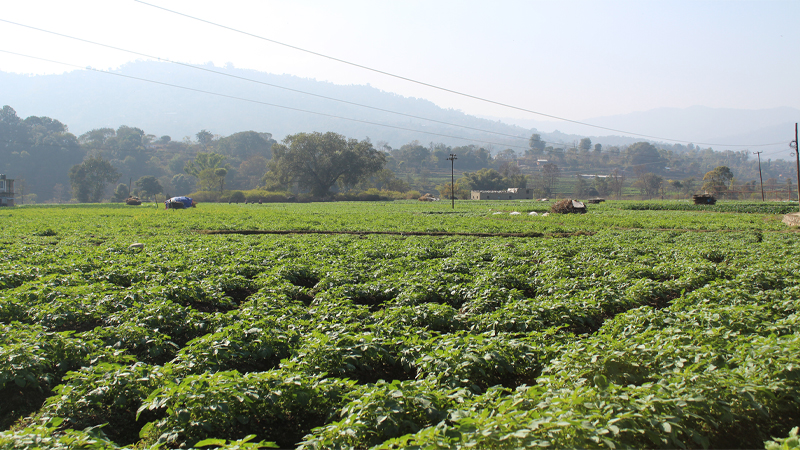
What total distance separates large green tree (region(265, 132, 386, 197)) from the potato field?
9089cm

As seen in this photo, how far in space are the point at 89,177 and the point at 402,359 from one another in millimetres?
134752

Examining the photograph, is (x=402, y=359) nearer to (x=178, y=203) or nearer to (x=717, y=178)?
(x=178, y=203)

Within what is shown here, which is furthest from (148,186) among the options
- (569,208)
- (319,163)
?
(569,208)

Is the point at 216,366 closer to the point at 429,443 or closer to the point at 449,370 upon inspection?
the point at 449,370

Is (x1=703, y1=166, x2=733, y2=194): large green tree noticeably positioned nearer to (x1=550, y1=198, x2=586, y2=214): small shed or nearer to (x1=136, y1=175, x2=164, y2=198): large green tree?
(x1=550, y1=198, x2=586, y2=214): small shed

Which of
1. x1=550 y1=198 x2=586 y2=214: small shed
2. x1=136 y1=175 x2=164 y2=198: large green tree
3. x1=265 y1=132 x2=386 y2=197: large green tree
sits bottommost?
x1=550 y1=198 x2=586 y2=214: small shed

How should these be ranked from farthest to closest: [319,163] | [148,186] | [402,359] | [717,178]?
[148,186]
[717,178]
[319,163]
[402,359]

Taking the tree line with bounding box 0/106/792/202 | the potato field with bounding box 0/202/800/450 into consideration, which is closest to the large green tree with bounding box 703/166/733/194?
the tree line with bounding box 0/106/792/202

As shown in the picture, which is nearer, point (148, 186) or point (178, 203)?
point (178, 203)

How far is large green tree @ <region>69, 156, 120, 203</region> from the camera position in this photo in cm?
11188

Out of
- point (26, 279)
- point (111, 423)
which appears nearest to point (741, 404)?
point (111, 423)

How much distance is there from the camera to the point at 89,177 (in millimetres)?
112688

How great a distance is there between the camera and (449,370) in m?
5.33

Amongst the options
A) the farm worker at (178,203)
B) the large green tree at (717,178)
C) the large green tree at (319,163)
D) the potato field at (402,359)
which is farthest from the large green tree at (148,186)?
the large green tree at (717,178)
